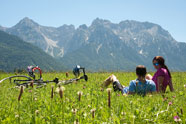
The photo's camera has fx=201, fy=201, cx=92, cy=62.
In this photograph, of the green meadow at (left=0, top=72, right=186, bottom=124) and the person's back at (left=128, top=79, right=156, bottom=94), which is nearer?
the green meadow at (left=0, top=72, right=186, bottom=124)

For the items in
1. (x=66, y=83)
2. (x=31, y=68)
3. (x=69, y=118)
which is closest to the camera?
(x=69, y=118)

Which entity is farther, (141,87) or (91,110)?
(141,87)

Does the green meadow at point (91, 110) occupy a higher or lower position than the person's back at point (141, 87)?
lower

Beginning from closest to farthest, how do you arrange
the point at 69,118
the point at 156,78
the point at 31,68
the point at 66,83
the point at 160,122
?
the point at 160,122, the point at 69,118, the point at 156,78, the point at 66,83, the point at 31,68

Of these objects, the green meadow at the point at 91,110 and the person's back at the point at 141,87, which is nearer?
the green meadow at the point at 91,110

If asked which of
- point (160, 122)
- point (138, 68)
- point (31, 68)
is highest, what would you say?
point (31, 68)

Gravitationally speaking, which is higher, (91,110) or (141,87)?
(141,87)

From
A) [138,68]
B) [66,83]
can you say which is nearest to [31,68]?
[66,83]

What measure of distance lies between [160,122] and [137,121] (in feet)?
1.08

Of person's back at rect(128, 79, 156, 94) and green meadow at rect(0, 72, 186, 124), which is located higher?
person's back at rect(128, 79, 156, 94)

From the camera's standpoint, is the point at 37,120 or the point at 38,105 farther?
the point at 38,105

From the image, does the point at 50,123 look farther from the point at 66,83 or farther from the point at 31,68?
the point at 31,68

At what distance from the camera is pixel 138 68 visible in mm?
6742

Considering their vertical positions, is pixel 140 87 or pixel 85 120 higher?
pixel 140 87
